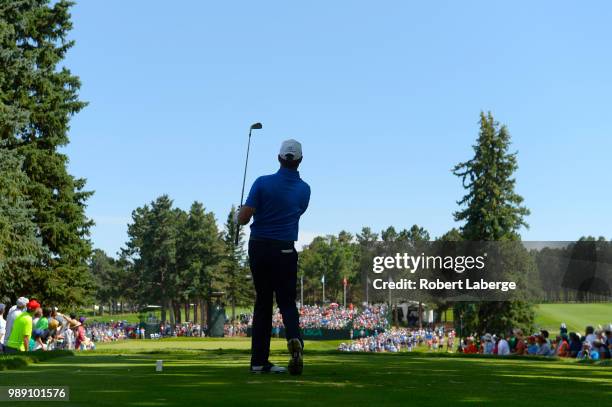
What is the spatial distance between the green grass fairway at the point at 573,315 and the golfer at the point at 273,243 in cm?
10494

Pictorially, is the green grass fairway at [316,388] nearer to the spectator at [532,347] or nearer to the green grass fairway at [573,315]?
the spectator at [532,347]

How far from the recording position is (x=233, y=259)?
140m

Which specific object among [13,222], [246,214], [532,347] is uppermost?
[13,222]

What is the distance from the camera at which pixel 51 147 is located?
43531mm

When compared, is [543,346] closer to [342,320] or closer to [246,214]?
[246,214]

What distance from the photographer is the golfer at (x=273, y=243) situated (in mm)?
7711

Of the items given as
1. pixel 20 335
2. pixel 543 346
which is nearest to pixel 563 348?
pixel 543 346

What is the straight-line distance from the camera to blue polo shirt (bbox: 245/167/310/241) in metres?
7.79

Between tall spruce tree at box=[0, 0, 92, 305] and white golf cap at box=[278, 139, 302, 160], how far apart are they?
113 feet

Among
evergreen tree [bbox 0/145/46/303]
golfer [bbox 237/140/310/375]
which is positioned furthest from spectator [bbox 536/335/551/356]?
evergreen tree [bbox 0/145/46/303]

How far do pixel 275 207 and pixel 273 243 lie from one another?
346 mm

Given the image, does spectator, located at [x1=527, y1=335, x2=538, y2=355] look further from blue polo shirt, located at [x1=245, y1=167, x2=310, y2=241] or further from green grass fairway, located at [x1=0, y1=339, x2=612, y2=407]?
blue polo shirt, located at [x1=245, y1=167, x2=310, y2=241]

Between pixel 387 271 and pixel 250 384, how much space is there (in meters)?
130

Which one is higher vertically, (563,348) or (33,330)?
(33,330)
